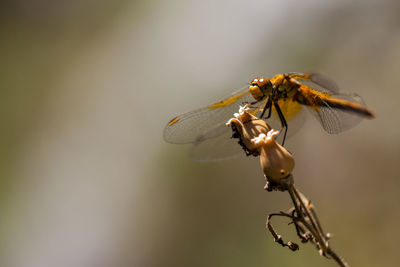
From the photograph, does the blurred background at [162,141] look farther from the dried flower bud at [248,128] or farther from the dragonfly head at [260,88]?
the dried flower bud at [248,128]

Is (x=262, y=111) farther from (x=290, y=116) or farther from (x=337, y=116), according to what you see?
(x=337, y=116)

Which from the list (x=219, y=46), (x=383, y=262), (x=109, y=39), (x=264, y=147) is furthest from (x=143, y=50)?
(x=264, y=147)

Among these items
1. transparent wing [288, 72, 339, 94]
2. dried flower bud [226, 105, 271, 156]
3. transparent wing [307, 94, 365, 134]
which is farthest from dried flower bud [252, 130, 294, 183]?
transparent wing [288, 72, 339, 94]

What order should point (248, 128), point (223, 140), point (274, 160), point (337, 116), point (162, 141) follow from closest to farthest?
point (274, 160) < point (248, 128) < point (337, 116) < point (223, 140) < point (162, 141)

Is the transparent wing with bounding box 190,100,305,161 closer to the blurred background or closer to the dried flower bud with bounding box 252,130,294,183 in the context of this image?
the dried flower bud with bounding box 252,130,294,183

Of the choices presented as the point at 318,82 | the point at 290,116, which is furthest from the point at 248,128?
the point at 290,116
